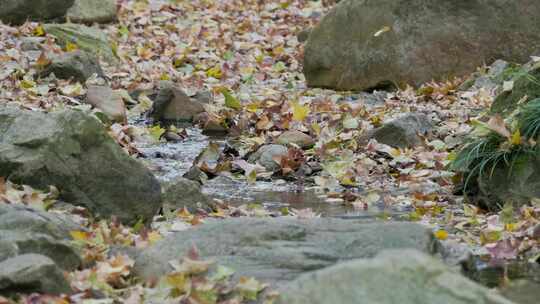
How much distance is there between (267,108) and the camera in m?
9.93

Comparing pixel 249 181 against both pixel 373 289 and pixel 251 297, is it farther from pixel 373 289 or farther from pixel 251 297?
pixel 373 289

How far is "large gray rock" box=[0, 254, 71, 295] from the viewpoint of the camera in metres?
4.26

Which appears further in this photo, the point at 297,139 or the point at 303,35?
the point at 303,35

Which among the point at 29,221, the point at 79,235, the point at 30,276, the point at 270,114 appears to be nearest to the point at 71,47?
the point at 270,114

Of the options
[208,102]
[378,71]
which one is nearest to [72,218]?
[208,102]

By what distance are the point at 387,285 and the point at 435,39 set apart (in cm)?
812

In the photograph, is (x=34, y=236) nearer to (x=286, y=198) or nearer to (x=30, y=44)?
(x=286, y=198)

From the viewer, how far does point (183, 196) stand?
639 centimetres

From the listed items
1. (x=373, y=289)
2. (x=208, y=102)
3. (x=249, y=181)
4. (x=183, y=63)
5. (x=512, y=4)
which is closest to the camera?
Answer: (x=373, y=289)

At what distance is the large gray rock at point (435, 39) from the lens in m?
11.2

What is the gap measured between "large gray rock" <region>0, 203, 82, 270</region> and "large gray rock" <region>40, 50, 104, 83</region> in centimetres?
546

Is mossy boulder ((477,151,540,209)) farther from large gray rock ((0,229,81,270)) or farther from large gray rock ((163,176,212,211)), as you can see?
large gray rock ((0,229,81,270))

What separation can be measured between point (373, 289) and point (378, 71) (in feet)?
27.0

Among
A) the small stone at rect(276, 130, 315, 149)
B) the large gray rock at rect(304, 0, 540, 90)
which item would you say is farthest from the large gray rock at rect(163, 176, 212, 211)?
the large gray rock at rect(304, 0, 540, 90)
